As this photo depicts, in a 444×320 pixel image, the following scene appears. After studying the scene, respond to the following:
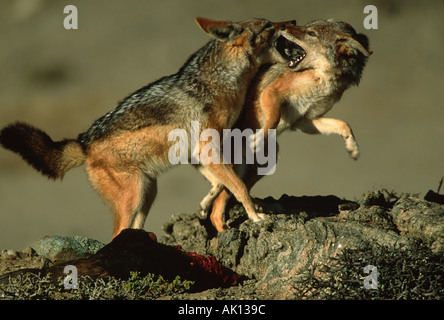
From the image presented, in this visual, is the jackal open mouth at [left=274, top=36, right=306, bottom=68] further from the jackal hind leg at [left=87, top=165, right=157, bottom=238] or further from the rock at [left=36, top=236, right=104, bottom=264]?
the rock at [left=36, top=236, right=104, bottom=264]

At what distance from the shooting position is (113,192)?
941 centimetres

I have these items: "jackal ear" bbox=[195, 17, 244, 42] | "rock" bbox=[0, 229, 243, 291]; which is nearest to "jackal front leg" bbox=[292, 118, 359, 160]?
"jackal ear" bbox=[195, 17, 244, 42]

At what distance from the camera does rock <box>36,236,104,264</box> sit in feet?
30.9

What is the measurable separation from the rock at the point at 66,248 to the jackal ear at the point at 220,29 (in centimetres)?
404

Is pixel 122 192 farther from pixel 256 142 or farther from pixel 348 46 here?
pixel 348 46

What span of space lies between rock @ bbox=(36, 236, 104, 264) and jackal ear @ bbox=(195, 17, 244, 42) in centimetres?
404

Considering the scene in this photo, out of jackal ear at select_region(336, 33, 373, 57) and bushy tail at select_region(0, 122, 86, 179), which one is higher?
jackal ear at select_region(336, 33, 373, 57)

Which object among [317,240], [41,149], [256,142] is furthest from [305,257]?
[41,149]

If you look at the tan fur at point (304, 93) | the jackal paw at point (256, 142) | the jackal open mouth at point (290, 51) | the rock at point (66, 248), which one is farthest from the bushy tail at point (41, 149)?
the jackal open mouth at point (290, 51)

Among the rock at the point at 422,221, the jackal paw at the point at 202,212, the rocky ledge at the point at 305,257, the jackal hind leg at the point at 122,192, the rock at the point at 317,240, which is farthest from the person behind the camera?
the jackal paw at the point at 202,212

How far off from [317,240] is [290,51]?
158 inches

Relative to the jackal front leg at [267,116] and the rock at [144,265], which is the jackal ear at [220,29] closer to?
the jackal front leg at [267,116]

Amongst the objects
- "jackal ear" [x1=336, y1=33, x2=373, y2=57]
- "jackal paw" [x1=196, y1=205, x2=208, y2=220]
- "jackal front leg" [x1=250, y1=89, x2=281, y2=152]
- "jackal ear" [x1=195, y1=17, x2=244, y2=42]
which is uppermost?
"jackal ear" [x1=195, y1=17, x2=244, y2=42]

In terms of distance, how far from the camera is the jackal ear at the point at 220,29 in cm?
980
